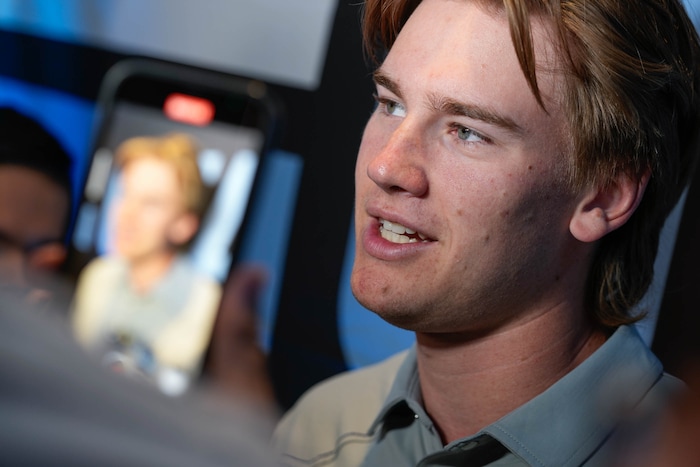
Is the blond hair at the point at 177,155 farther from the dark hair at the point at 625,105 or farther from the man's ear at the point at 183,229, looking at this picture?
the dark hair at the point at 625,105

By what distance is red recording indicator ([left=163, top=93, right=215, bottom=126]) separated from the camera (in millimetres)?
1781

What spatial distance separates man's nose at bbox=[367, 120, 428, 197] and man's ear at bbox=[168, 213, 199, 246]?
0.79 m

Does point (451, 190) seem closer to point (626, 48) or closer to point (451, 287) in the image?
point (451, 287)

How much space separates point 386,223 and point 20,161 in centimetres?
103

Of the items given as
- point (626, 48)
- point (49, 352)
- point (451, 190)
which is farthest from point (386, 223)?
point (49, 352)

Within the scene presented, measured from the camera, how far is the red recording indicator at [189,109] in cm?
178

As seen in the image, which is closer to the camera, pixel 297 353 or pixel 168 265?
pixel 297 353

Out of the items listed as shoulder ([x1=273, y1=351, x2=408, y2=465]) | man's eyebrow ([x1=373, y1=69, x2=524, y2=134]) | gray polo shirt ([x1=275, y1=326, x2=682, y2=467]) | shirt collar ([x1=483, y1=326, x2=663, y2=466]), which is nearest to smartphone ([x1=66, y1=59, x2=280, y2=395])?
shoulder ([x1=273, y1=351, x2=408, y2=465])

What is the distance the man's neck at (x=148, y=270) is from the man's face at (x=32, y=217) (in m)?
0.16

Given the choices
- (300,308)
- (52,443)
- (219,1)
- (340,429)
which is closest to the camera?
(52,443)

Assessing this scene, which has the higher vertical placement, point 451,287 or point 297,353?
point 451,287

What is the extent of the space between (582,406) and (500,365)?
105 millimetres

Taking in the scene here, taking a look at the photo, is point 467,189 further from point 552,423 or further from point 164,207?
point 164,207

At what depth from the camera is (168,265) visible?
1.74 meters
